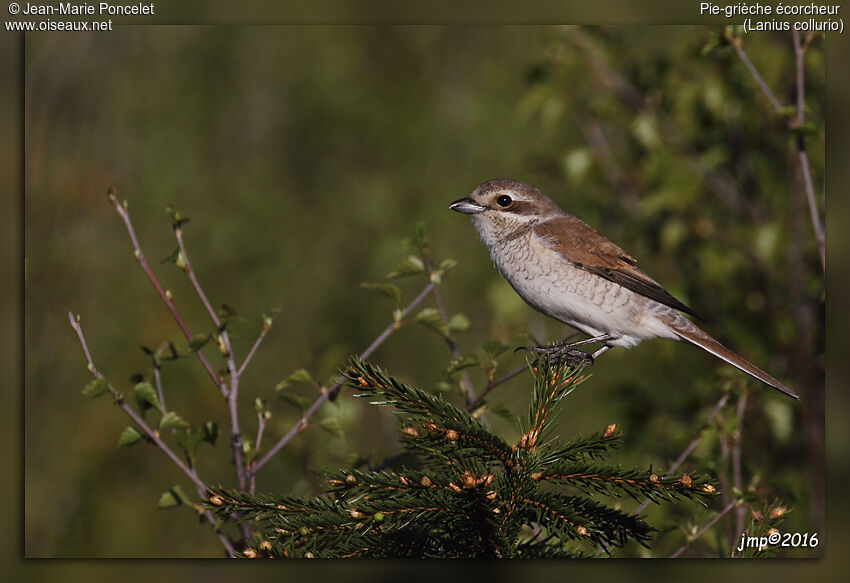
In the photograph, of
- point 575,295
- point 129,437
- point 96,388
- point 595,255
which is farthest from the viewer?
point 595,255

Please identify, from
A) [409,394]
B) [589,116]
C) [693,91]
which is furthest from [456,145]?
[409,394]

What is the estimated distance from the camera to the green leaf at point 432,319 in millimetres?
2555

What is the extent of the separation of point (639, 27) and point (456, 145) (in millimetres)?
1478

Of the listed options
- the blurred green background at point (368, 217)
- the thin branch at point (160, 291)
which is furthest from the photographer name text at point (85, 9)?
the thin branch at point (160, 291)

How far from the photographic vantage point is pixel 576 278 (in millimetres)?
3449

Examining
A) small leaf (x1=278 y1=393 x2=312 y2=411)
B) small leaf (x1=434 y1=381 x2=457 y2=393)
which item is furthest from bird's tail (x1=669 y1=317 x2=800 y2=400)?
small leaf (x1=278 y1=393 x2=312 y2=411)

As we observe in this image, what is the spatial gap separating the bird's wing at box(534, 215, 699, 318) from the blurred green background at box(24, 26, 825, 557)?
0.35 metres

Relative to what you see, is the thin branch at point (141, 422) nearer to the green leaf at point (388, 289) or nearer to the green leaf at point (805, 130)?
the green leaf at point (388, 289)

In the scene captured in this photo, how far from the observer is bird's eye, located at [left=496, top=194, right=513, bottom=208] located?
3.69m

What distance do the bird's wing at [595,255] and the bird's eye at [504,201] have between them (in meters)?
0.17

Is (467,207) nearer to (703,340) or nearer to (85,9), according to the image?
(703,340)

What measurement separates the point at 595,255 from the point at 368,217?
221 centimetres

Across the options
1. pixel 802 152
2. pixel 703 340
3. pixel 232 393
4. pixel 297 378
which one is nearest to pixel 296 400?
pixel 297 378

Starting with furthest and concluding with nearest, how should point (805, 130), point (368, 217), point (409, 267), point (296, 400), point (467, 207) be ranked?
point (368, 217), point (467, 207), point (805, 130), point (409, 267), point (296, 400)
